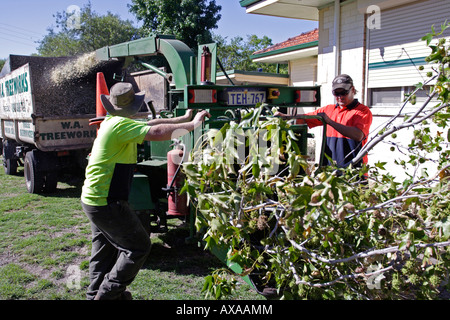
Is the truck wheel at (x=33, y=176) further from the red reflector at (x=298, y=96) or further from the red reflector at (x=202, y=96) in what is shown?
the red reflector at (x=298, y=96)

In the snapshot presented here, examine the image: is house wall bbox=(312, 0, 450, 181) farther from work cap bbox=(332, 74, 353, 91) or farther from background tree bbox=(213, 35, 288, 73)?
background tree bbox=(213, 35, 288, 73)

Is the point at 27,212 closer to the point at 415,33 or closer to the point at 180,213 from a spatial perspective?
the point at 180,213

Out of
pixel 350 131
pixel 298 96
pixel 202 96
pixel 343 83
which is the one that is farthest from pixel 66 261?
pixel 343 83

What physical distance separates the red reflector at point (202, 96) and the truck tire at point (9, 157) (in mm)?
8559

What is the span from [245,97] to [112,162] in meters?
1.40

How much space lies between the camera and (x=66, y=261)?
195 inches

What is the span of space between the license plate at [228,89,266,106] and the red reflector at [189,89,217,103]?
168 millimetres

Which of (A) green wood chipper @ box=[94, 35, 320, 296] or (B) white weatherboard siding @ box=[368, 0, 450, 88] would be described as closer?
(A) green wood chipper @ box=[94, 35, 320, 296]

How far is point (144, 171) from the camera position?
512 centimetres

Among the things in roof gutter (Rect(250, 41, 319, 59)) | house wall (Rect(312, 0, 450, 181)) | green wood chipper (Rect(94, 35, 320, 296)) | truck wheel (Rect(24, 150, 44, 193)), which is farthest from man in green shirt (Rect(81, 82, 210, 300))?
roof gutter (Rect(250, 41, 319, 59))

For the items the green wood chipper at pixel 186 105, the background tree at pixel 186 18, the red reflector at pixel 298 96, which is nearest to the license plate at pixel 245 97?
the green wood chipper at pixel 186 105

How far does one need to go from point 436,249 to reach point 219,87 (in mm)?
2259

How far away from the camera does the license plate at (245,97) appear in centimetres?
388

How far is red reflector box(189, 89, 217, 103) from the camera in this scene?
3644 millimetres
